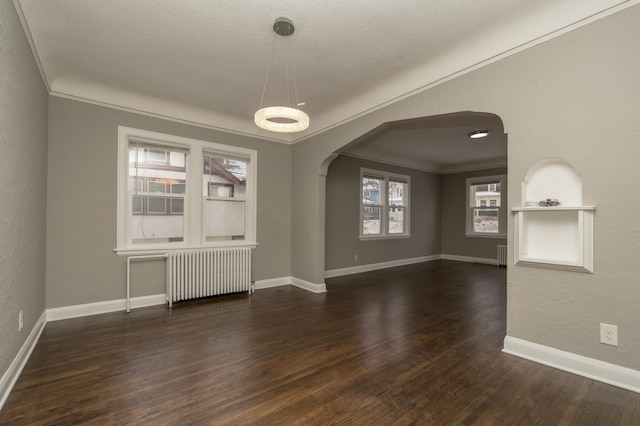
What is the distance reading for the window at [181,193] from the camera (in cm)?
393

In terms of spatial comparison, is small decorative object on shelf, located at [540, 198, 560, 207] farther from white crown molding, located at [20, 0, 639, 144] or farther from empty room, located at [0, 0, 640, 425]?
white crown molding, located at [20, 0, 639, 144]

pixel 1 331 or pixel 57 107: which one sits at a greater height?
pixel 57 107

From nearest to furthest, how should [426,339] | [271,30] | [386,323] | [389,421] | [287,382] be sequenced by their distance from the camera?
[389,421]
[287,382]
[271,30]
[426,339]
[386,323]

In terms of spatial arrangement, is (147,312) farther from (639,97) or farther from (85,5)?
(639,97)

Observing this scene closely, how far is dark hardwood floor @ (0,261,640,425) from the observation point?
1.79m

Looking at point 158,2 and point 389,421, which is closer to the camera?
point 389,421

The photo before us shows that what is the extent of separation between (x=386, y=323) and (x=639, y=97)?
9.43 ft

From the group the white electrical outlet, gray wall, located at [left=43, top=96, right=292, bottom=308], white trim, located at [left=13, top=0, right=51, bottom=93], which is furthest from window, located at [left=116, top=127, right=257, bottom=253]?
the white electrical outlet

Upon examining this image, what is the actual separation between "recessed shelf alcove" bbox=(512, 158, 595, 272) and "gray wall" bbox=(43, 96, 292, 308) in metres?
4.38

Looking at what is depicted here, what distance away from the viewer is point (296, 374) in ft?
7.41

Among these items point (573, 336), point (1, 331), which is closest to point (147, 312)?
point (1, 331)

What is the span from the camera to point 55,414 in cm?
177

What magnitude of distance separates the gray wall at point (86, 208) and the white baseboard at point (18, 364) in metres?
0.62

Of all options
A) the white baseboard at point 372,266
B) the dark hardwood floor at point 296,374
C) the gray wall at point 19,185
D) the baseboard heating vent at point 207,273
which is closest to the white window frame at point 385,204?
the white baseboard at point 372,266
